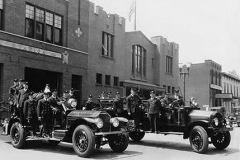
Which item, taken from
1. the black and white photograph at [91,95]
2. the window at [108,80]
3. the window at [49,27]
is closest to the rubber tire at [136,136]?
the black and white photograph at [91,95]

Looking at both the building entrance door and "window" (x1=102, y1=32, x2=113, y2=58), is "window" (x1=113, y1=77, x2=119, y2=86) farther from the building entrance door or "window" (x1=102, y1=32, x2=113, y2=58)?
the building entrance door

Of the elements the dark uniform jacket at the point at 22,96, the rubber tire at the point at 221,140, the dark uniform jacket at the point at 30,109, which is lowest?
the rubber tire at the point at 221,140

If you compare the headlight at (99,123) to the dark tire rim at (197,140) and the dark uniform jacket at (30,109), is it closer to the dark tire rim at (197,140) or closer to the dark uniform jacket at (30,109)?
the dark uniform jacket at (30,109)

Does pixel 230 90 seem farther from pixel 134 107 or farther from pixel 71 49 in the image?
pixel 134 107

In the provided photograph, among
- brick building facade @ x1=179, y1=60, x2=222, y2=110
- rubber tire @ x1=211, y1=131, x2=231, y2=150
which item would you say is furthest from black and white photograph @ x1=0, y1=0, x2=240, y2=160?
brick building facade @ x1=179, y1=60, x2=222, y2=110

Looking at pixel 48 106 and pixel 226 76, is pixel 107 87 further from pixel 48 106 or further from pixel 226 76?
pixel 226 76

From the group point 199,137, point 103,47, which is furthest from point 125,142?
point 103,47

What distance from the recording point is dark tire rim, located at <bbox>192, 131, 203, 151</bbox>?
1080cm

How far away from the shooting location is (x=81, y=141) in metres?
9.44

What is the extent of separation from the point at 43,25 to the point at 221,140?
13.3 m

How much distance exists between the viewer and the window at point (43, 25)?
19.2 m

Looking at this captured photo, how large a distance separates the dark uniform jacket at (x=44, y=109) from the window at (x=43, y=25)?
938 centimetres

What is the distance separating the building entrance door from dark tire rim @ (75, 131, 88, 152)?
1139cm

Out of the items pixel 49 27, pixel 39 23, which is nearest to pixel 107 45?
pixel 49 27
